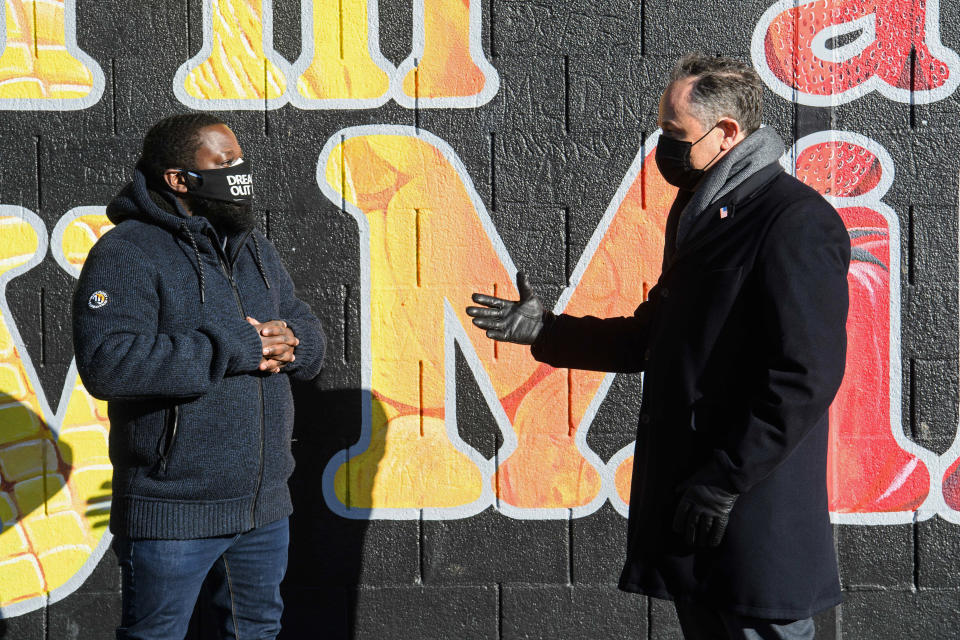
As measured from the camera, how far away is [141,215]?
247 cm

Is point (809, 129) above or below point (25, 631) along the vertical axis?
above

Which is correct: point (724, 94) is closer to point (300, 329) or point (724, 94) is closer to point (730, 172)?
point (730, 172)

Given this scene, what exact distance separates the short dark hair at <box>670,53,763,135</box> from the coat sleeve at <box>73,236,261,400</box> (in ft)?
4.30

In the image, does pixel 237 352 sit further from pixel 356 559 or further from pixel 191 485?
pixel 356 559

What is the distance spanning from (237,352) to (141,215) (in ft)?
1.48

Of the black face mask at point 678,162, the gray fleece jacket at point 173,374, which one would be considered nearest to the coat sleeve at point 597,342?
the black face mask at point 678,162

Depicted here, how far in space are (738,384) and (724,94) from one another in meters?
0.72

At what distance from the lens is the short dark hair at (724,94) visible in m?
2.33

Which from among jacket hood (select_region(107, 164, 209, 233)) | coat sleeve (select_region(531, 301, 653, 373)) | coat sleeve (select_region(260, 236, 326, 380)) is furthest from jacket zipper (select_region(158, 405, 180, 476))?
coat sleeve (select_region(531, 301, 653, 373))

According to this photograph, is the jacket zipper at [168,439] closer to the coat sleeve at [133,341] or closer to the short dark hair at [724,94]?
the coat sleeve at [133,341]

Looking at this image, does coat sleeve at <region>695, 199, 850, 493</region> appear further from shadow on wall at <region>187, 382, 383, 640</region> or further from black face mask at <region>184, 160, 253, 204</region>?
shadow on wall at <region>187, 382, 383, 640</region>

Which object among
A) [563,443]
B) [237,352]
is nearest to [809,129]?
[563,443]

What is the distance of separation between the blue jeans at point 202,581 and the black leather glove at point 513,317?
0.81 meters

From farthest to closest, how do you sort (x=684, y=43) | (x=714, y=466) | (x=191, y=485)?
(x=684, y=43) < (x=191, y=485) < (x=714, y=466)
